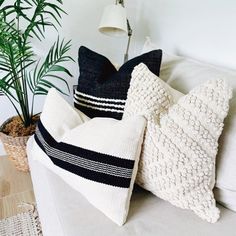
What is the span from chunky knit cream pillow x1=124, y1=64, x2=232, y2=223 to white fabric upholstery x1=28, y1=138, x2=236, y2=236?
0.13 feet

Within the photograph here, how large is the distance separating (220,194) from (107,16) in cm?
123

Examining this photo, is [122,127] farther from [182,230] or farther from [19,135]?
[19,135]

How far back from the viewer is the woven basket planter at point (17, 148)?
1.42 meters

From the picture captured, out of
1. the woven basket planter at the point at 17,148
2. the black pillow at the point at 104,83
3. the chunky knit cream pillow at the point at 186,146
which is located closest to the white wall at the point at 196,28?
the black pillow at the point at 104,83

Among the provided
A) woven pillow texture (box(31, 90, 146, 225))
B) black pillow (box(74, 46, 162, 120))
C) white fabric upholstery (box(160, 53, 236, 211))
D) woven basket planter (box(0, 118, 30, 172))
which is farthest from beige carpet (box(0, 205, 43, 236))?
white fabric upholstery (box(160, 53, 236, 211))

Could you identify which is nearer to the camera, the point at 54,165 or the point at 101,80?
the point at 54,165

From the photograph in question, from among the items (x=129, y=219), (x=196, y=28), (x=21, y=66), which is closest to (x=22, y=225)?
(x=129, y=219)

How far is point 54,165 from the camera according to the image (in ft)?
2.94

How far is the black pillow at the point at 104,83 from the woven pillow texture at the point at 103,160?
0.12 m

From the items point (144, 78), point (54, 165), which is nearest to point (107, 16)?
point (144, 78)

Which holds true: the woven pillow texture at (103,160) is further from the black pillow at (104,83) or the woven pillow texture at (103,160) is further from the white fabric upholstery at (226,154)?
the white fabric upholstery at (226,154)

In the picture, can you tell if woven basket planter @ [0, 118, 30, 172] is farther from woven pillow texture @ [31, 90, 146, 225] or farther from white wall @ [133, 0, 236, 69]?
white wall @ [133, 0, 236, 69]

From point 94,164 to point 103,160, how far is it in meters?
0.04

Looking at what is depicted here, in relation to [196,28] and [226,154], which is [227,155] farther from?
[196,28]
